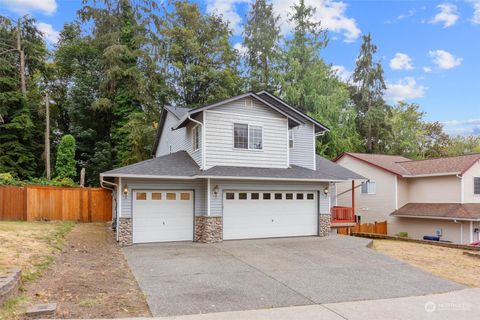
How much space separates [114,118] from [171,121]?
13.9 meters

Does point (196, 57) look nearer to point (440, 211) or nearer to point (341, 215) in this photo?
point (341, 215)

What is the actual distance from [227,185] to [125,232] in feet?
13.1

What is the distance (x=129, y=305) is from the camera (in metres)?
6.03

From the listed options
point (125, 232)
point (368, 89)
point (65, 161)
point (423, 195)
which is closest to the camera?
point (125, 232)

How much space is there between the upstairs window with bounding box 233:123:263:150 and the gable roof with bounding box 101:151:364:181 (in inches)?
36.9

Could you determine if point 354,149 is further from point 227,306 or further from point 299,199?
point 227,306

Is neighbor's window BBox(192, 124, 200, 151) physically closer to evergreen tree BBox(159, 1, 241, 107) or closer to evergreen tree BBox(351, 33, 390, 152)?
evergreen tree BBox(159, 1, 241, 107)

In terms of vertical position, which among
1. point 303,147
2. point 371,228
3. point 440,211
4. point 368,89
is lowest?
point 371,228

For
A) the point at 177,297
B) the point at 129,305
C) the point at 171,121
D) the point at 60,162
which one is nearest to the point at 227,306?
the point at 177,297

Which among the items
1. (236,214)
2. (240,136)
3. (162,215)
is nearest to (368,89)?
(240,136)

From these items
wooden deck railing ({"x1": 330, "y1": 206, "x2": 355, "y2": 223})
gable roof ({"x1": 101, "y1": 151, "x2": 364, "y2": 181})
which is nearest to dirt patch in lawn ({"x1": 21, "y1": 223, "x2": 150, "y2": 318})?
gable roof ({"x1": 101, "y1": 151, "x2": 364, "y2": 181})

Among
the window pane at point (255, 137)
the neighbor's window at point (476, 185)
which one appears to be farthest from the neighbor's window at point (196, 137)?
the neighbor's window at point (476, 185)

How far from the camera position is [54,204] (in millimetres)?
18656

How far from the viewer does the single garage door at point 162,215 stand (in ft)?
43.2
